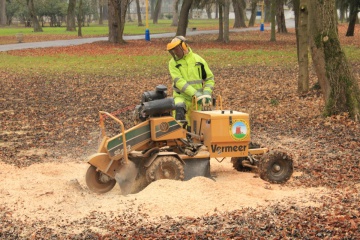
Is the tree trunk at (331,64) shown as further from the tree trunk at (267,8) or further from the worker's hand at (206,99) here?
the tree trunk at (267,8)

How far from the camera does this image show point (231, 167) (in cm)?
1022

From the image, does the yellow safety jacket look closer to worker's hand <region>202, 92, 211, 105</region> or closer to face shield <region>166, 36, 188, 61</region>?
face shield <region>166, 36, 188, 61</region>

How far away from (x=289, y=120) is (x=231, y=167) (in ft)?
14.5

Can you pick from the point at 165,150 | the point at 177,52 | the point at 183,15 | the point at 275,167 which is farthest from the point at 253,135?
the point at 183,15

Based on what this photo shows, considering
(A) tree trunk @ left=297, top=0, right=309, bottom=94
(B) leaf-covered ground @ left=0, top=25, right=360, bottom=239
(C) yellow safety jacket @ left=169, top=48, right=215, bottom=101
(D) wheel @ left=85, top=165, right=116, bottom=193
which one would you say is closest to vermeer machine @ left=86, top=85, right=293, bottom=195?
(D) wheel @ left=85, top=165, right=116, bottom=193

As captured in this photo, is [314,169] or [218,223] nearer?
[218,223]

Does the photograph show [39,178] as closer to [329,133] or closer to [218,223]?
[218,223]

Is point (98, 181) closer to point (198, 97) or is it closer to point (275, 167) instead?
point (198, 97)

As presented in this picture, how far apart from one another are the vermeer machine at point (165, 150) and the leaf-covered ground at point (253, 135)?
0.77 m

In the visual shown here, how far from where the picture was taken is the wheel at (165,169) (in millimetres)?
8586

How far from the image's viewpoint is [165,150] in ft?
29.5

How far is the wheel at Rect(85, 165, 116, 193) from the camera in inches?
345

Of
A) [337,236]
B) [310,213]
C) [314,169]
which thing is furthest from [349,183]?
[337,236]

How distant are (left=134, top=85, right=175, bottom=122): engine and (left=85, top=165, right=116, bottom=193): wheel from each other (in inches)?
35.3
